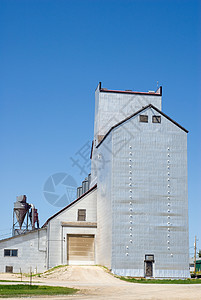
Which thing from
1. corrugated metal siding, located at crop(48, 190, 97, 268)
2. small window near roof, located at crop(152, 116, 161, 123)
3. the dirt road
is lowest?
the dirt road

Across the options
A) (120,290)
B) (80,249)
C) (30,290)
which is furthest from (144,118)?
(30,290)

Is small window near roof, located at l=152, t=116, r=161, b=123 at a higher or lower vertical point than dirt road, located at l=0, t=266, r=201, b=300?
higher

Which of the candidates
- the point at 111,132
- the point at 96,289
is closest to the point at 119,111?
the point at 111,132

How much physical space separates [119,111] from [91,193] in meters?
11.1

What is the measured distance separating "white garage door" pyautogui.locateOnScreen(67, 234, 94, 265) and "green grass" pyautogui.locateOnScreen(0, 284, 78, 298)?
22.1 metres

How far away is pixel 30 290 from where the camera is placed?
3272 centimetres

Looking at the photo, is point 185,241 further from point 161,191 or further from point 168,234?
point 161,191

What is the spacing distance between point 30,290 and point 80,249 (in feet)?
81.9

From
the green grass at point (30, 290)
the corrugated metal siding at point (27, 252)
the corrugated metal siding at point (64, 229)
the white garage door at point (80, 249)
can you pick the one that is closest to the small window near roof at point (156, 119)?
the corrugated metal siding at point (64, 229)

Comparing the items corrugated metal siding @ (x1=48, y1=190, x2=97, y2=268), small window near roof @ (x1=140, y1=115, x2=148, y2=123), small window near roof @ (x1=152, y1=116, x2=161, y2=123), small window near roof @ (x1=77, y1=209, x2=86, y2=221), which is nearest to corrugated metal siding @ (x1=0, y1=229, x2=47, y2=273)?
corrugated metal siding @ (x1=48, y1=190, x2=97, y2=268)

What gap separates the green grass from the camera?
1203 inches

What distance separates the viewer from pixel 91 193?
59.6 meters

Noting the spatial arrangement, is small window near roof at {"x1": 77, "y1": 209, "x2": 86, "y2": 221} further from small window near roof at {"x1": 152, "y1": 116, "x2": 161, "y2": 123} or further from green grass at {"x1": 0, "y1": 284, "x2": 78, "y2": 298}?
green grass at {"x1": 0, "y1": 284, "x2": 78, "y2": 298}

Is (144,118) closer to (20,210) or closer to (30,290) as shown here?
(30,290)
